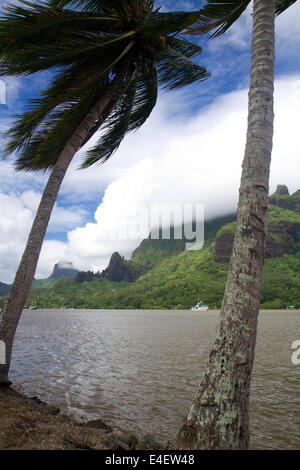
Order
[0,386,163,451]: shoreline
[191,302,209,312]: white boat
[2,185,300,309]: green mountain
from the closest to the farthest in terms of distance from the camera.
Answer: [0,386,163,451]: shoreline
[191,302,209,312]: white boat
[2,185,300,309]: green mountain

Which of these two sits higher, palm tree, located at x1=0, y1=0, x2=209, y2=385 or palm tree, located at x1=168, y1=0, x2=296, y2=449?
palm tree, located at x1=0, y1=0, x2=209, y2=385

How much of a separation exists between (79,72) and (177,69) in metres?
2.63

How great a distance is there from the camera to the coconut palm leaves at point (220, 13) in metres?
4.77

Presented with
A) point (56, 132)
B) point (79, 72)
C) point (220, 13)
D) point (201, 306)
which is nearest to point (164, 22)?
point (220, 13)

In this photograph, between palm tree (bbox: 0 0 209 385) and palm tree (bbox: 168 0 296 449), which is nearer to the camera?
palm tree (bbox: 168 0 296 449)

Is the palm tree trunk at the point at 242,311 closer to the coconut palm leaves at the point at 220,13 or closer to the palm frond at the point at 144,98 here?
the coconut palm leaves at the point at 220,13

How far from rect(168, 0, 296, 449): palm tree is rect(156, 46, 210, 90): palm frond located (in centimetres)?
413

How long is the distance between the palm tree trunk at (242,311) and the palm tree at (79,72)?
2824 millimetres

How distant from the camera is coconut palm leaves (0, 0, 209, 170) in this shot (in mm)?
6148

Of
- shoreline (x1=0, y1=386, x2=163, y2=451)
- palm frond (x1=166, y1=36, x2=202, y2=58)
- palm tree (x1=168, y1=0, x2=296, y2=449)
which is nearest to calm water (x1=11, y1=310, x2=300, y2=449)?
shoreline (x1=0, y1=386, x2=163, y2=451)

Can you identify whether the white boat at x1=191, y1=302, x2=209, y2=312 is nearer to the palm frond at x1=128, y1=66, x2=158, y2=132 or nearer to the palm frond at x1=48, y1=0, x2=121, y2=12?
the palm frond at x1=128, y1=66, x2=158, y2=132

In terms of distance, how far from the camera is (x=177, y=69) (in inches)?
329

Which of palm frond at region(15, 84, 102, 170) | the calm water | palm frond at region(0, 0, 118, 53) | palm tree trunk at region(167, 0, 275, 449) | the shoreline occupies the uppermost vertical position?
palm frond at region(0, 0, 118, 53)

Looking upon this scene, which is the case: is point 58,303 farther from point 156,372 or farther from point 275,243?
point 156,372
